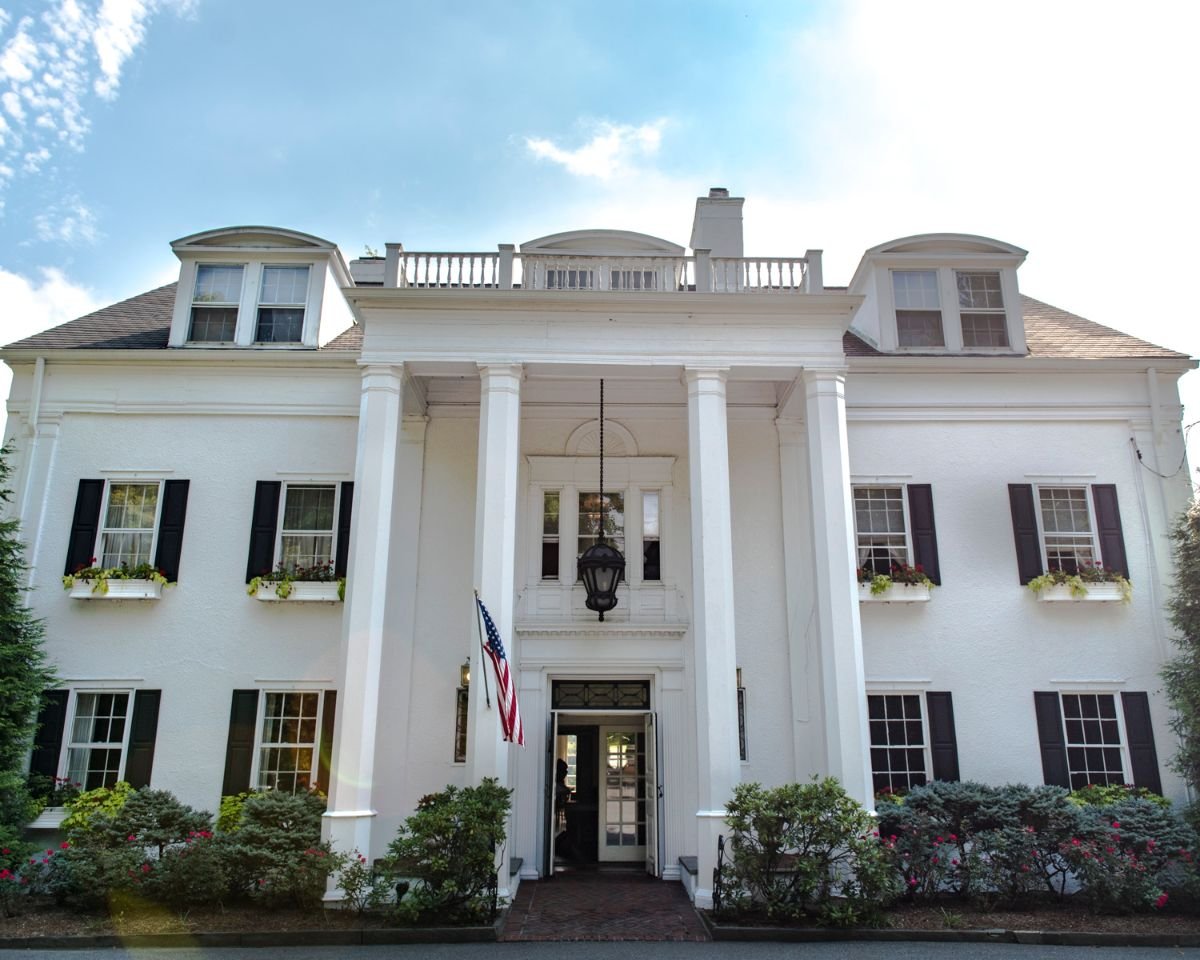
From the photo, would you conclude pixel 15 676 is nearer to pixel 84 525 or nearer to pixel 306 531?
pixel 84 525

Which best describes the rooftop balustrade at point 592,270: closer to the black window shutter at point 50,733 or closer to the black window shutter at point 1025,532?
the black window shutter at point 1025,532

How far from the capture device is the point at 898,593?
46.8 feet

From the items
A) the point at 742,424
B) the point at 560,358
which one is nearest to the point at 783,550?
the point at 742,424

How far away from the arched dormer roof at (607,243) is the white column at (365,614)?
3.90 meters

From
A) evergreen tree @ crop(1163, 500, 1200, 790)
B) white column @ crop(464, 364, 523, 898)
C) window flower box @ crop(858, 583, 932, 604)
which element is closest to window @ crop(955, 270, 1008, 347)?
evergreen tree @ crop(1163, 500, 1200, 790)

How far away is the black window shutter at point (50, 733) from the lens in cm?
1347

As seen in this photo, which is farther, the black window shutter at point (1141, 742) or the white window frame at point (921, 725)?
the white window frame at point (921, 725)

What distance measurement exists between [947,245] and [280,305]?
12.0 m

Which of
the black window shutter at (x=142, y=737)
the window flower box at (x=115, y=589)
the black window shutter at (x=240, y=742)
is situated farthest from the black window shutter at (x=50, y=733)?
the black window shutter at (x=240, y=742)

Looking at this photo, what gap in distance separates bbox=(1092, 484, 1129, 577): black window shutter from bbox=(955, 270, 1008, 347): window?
307 cm

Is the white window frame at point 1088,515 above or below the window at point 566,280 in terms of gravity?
below

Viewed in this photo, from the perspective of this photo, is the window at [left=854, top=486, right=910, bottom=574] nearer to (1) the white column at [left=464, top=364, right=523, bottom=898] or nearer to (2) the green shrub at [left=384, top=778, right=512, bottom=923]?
(1) the white column at [left=464, top=364, right=523, bottom=898]

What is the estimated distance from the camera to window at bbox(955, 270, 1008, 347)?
637 inches

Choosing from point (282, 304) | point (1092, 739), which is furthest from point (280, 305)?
point (1092, 739)
